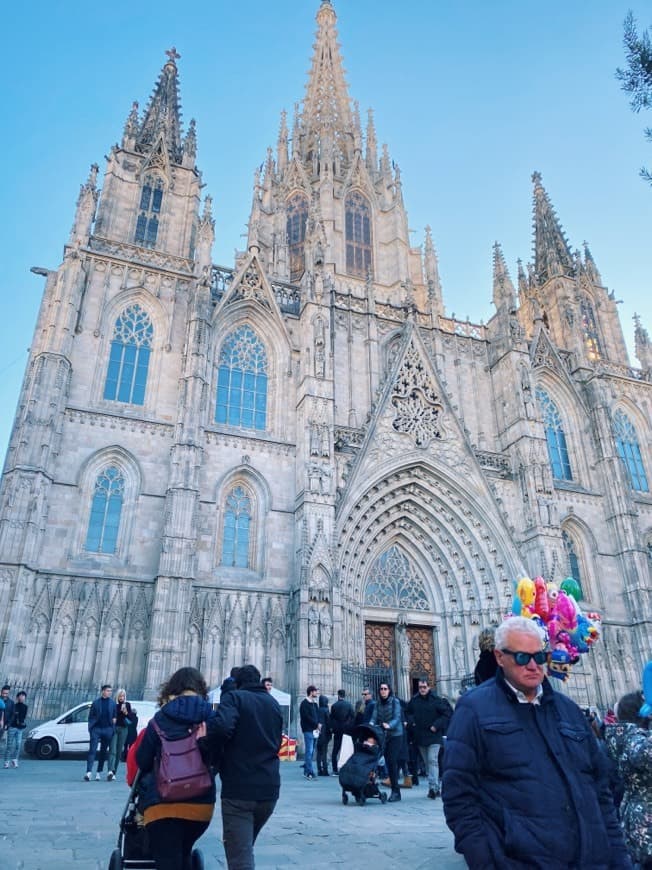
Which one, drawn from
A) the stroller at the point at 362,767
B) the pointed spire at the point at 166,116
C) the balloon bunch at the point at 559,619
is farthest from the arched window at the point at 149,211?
the balloon bunch at the point at 559,619

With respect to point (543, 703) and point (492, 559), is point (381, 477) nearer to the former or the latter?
point (492, 559)

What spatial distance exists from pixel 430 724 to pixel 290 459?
12.6 metres

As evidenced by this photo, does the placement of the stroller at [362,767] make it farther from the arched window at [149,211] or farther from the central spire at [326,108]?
the central spire at [326,108]

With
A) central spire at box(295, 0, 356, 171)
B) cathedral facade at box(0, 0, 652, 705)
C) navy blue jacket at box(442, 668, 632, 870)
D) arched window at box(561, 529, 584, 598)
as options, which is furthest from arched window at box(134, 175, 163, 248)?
navy blue jacket at box(442, 668, 632, 870)

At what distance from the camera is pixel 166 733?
3.63 metres

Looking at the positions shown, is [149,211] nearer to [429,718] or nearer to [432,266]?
[432,266]

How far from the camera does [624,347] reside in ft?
101

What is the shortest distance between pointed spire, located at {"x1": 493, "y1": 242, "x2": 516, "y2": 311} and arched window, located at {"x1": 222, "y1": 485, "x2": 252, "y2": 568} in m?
14.3

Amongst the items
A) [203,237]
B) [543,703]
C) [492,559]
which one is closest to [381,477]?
[492,559]

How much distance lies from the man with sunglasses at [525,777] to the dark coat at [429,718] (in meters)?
7.07

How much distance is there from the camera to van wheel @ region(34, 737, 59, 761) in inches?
561

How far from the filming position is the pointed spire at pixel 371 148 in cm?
3412

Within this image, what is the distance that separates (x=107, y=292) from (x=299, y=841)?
19.5 metres

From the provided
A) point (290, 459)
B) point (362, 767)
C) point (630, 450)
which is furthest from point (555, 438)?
point (362, 767)
